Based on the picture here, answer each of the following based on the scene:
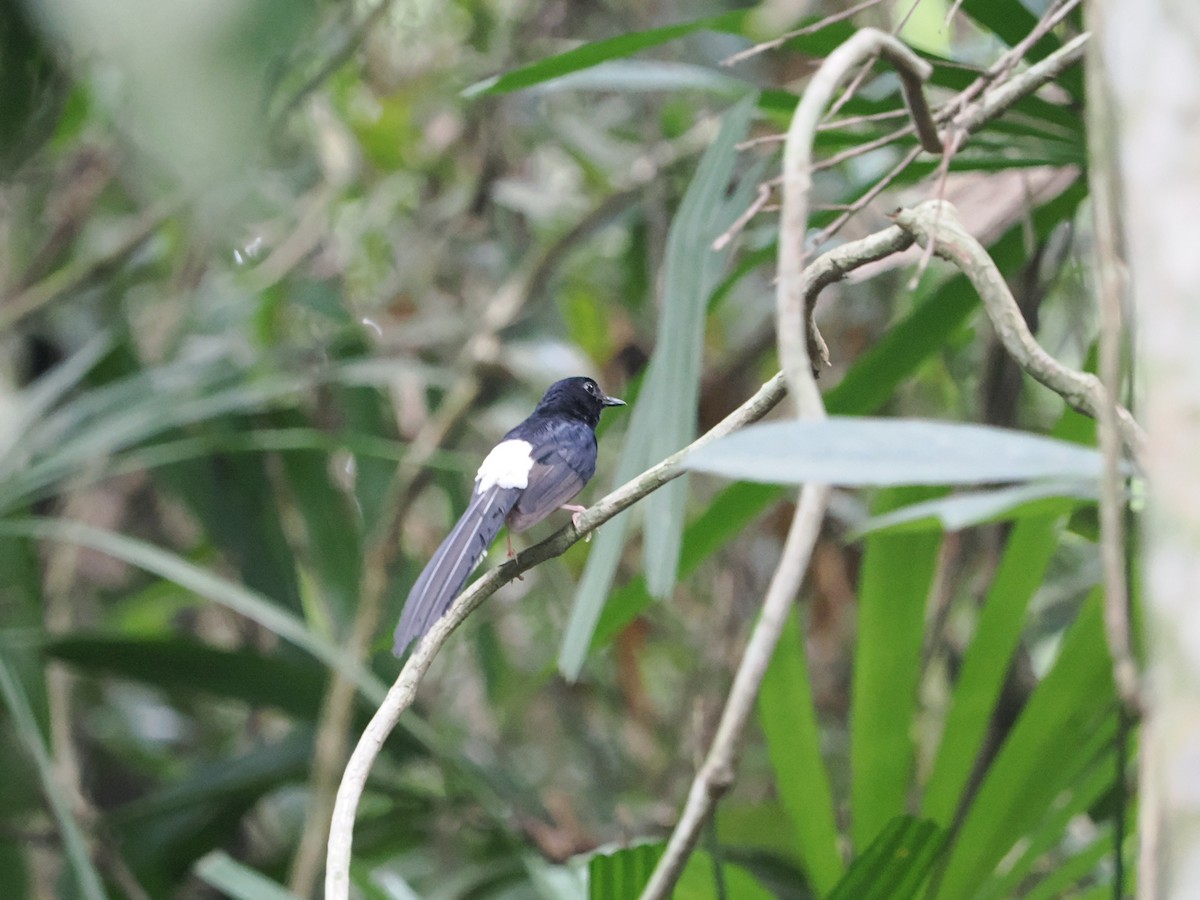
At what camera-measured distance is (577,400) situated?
1883mm

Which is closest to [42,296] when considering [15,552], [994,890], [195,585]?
[15,552]

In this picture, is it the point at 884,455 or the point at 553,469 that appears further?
the point at 553,469

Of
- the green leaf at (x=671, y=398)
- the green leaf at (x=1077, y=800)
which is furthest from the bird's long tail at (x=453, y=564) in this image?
the green leaf at (x=1077, y=800)

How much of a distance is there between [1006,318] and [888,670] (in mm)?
930

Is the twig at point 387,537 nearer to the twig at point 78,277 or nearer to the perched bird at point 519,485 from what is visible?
the perched bird at point 519,485

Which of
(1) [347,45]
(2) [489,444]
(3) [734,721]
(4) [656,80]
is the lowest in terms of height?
(3) [734,721]

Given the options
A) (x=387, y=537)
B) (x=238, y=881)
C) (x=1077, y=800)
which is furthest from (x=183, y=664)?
(x=1077, y=800)

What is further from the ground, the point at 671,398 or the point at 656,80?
the point at 656,80

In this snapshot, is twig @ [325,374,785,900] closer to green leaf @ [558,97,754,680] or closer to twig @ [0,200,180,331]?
green leaf @ [558,97,754,680]

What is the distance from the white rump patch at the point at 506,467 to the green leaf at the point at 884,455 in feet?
2.78

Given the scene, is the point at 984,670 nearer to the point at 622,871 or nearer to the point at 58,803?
the point at 622,871

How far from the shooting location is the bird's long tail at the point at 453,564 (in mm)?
1110

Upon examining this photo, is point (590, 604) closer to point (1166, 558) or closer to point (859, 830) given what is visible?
point (859, 830)

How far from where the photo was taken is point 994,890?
169 cm
